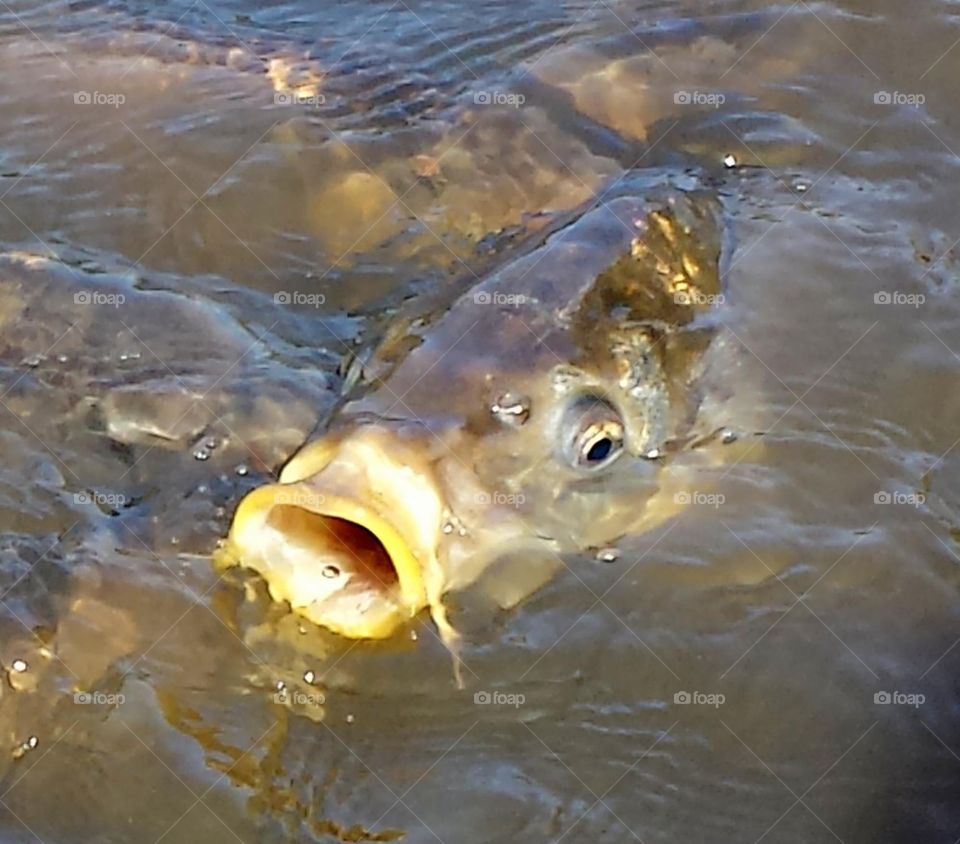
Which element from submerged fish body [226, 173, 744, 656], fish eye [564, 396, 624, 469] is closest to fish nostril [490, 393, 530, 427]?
submerged fish body [226, 173, 744, 656]

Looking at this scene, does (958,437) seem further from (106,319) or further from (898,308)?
(106,319)

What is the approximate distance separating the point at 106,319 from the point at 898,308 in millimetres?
2704

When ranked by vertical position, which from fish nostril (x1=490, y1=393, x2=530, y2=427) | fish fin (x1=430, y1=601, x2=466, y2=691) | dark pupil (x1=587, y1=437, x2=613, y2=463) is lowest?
fish fin (x1=430, y1=601, x2=466, y2=691)

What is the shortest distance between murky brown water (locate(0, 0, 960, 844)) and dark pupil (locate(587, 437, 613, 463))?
0.29m

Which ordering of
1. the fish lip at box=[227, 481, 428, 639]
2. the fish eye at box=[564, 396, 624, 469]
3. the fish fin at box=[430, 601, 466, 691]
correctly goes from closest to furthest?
the fish lip at box=[227, 481, 428, 639] < the fish fin at box=[430, 601, 466, 691] < the fish eye at box=[564, 396, 624, 469]

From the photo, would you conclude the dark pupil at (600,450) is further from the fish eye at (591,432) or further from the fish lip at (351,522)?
the fish lip at (351,522)

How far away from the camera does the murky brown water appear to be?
3105mm

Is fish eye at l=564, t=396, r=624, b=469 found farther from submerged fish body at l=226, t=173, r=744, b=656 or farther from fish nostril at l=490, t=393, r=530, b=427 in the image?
fish nostril at l=490, t=393, r=530, b=427

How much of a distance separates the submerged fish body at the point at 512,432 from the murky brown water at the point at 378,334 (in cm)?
15

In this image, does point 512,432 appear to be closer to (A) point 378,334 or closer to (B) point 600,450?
(B) point 600,450

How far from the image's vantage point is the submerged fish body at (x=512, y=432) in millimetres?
3055

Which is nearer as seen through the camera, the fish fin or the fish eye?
the fish fin

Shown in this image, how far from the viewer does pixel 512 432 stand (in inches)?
133

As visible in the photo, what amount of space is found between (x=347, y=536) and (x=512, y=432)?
0.57m
